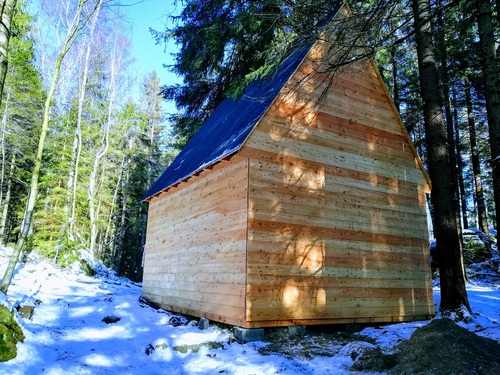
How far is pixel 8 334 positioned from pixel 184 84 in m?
12.7

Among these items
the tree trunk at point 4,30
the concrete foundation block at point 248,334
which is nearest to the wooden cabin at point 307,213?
the concrete foundation block at point 248,334

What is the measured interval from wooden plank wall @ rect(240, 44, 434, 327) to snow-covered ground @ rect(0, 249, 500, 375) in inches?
35.4

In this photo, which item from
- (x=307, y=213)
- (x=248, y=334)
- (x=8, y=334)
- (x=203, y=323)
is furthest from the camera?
(x=203, y=323)

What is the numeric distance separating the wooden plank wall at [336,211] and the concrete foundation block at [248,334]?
149 millimetres

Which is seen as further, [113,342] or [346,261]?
[346,261]

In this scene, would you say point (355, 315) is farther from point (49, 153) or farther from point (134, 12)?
point (49, 153)

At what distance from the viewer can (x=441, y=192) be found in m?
8.29

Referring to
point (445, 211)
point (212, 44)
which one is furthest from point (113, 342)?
point (212, 44)

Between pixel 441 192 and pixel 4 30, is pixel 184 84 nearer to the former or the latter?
pixel 441 192

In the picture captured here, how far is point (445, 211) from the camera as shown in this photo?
8.16 m

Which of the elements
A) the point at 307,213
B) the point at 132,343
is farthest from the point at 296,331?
the point at 132,343

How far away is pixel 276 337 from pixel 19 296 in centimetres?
601

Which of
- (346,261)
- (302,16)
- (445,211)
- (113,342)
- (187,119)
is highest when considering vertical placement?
(187,119)

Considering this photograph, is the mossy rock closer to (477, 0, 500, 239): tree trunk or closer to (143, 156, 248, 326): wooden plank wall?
(143, 156, 248, 326): wooden plank wall
